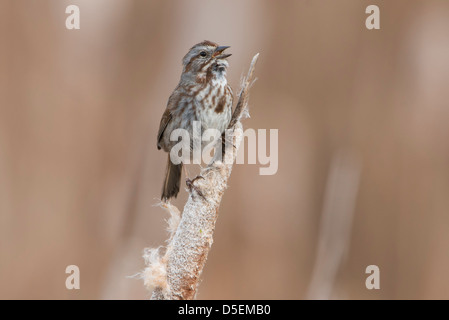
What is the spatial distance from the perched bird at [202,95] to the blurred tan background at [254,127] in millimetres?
687

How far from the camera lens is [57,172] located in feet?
14.0

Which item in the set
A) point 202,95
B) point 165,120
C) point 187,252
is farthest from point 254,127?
point 187,252

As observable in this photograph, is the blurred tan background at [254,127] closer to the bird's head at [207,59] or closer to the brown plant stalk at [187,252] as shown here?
the bird's head at [207,59]

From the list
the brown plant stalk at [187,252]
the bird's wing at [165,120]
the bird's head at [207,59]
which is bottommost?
the brown plant stalk at [187,252]

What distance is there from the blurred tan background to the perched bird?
0.69 m

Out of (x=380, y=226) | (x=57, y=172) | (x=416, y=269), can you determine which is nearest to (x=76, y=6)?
(x=57, y=172)

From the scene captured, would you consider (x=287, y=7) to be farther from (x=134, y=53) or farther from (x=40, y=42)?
(x=40, y=42)

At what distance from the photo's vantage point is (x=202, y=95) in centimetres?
319

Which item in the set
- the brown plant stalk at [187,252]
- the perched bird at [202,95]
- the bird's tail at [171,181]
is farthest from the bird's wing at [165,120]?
the brown plant stalk at [187,252]

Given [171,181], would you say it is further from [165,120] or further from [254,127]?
[254,127]

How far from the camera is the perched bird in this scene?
122 inches

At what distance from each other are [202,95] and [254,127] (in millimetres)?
1245

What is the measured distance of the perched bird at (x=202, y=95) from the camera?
3109 millimetres

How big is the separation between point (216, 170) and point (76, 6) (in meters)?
2.10
